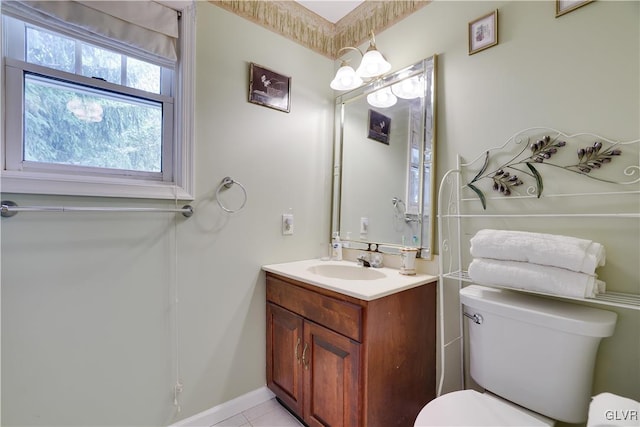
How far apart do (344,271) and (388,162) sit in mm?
725

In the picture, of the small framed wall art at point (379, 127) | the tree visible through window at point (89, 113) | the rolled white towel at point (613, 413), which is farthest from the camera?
the small framed wall art at point (379, 127)

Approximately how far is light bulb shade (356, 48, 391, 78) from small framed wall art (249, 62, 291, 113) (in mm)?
488

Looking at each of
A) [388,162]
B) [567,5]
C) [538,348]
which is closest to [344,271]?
[388,162]

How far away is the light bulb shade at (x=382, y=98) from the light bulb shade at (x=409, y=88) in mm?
38

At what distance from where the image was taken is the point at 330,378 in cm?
128

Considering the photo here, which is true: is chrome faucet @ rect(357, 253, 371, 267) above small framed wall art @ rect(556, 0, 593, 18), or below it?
below

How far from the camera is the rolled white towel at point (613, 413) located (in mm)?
698

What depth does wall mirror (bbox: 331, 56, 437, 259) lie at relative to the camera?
151 cm

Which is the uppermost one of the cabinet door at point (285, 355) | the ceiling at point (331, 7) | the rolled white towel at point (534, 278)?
the ceiling at point (331, 7)

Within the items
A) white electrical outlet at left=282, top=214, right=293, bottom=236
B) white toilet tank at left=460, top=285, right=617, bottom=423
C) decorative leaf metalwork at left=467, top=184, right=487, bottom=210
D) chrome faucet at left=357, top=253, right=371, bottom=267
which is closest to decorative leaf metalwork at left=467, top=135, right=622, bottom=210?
decorative leaf metalwork at left=467, top=184, right=487, bottom=210

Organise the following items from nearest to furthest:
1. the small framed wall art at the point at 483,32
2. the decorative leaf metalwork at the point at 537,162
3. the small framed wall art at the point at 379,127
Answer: the decorative leaf metalwork at the point at 537,162, the small framed wall art at the point at 483,32, the small framed wall art at the point at 379,127

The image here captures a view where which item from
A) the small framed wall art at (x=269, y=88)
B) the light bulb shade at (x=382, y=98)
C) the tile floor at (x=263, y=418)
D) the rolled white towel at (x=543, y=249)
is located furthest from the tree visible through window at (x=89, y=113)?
the rolled white towel at (x=543, y=249)

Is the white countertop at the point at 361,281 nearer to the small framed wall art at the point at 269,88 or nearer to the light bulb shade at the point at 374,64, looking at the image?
the small framed wall art at the point at 269,88

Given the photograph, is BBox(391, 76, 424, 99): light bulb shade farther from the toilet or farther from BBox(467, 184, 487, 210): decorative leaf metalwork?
the toilet
